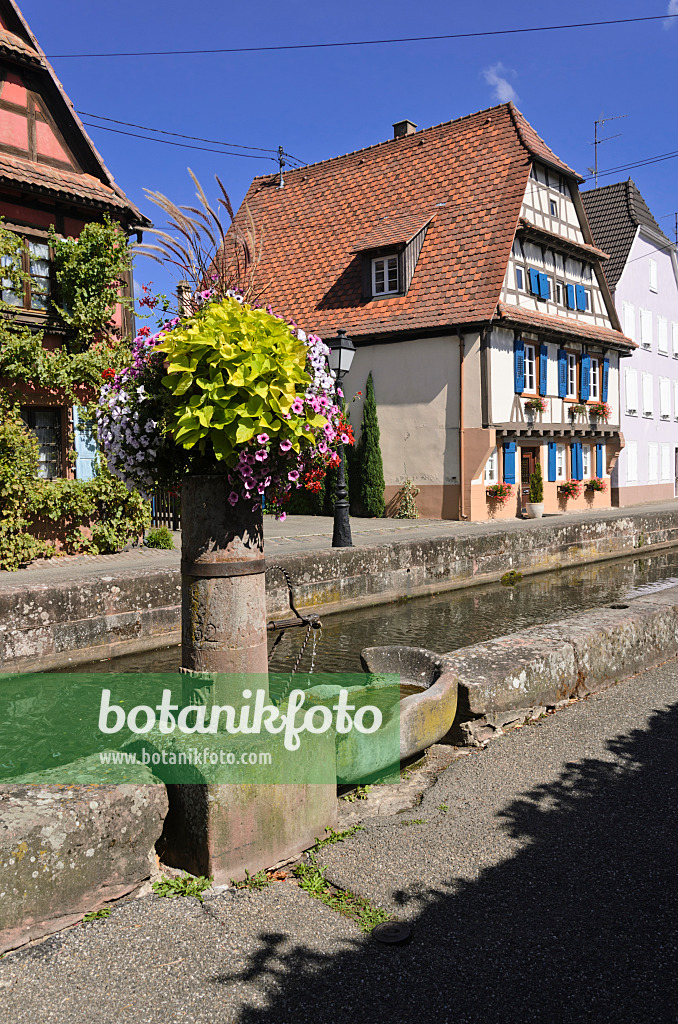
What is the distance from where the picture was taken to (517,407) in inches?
820

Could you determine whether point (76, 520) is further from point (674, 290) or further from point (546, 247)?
point (674, 290)

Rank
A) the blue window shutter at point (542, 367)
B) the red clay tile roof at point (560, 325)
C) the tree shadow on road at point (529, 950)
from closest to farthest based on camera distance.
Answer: the tree shadow on road at point (529, 950) → the red clay tile roof at point (560, 325) → the blue window shutter at point (542, 367)

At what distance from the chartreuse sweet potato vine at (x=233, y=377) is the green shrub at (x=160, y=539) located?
33.5 ft

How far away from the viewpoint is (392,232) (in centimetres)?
2134

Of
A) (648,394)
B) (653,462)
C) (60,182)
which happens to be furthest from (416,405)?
(653,462)

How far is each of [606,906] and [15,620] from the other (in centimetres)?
608

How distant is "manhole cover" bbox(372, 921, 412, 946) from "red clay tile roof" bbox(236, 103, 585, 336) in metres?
17.3

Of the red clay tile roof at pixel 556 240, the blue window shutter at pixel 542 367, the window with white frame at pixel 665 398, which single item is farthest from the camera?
the window with white frame at pixel 665 398

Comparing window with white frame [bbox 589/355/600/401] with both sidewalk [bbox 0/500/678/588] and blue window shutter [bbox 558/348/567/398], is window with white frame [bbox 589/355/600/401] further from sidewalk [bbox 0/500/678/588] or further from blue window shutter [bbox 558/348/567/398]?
sidewalk [bbox 0/500/678/588]

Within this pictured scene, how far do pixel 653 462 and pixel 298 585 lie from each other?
23.0 m

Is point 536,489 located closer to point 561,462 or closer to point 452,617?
point 561,462

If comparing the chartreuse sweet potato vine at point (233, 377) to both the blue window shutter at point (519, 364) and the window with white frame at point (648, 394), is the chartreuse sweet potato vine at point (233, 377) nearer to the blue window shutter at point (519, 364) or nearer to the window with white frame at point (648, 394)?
the blue window shutter at point (519, 364)

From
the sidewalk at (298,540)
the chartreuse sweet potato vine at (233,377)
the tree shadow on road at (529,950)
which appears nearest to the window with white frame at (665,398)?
the sidewalk at (298,540)

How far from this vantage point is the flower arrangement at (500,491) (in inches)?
793
